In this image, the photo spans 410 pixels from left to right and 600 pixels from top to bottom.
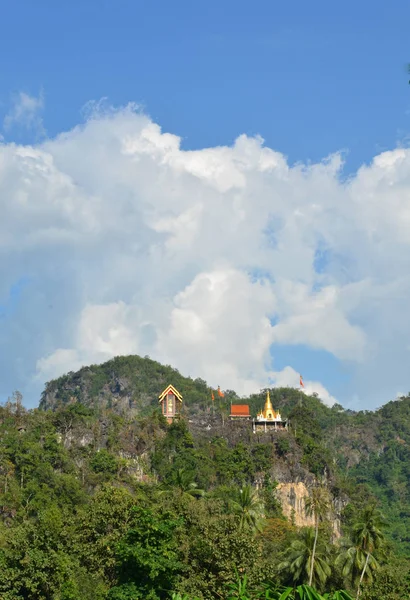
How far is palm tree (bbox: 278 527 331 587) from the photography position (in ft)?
191

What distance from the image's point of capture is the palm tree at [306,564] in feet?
191

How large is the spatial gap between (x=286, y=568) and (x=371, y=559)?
6.08 meters

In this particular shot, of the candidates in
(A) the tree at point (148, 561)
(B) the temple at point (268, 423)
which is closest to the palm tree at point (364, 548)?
(A) the tree at point (148, 561)

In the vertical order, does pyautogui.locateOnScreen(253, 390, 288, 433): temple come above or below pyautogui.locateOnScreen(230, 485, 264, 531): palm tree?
above

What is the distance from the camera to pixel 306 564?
5841 centimetres

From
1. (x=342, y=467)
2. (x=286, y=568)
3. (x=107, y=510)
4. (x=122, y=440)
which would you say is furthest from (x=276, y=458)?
(x=342, y=467)

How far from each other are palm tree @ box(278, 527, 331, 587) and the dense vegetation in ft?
0.33

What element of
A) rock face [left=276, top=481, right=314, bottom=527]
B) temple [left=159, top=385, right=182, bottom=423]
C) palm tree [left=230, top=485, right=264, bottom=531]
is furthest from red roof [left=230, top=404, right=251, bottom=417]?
palm tree [left=230, top=485, right=264, bottom=531]

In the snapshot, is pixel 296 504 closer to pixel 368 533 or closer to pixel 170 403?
pixel 170 403

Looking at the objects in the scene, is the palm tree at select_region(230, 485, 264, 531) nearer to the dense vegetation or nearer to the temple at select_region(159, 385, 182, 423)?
the dense vegetation

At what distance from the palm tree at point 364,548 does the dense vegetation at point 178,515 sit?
0.09 meters

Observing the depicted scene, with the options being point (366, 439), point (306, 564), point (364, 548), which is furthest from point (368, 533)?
point (366, 439)

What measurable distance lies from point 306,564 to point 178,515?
12650 millimetres

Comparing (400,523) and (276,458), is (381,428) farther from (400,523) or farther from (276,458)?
(276,458)
